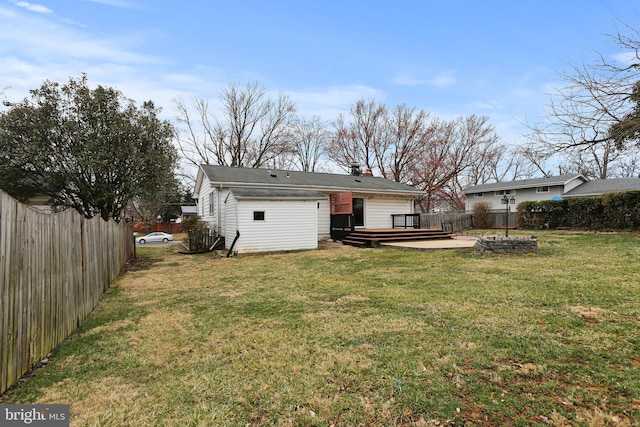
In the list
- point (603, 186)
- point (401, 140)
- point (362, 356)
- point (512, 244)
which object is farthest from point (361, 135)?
point (362, 356)

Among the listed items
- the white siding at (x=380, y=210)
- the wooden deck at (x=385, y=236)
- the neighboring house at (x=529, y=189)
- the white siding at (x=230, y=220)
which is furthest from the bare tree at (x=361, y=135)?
the white siding at (x=230, y=220)

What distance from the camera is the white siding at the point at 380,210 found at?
16734 millimetres

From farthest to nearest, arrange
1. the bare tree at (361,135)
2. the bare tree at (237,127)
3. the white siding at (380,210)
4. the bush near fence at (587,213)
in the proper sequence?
the bare tree at (361,135) < the bare tree at (237,127) < the white siding at (380,210) < the bush near fence at (587,213)

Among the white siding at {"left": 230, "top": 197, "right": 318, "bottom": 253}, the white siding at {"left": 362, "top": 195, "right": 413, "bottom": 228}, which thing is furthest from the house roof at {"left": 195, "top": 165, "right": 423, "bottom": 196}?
the white siding at {"left": 230, "top": 197, "right": 318, "bottom": 253}

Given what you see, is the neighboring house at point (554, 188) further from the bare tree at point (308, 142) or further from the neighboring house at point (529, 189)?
the bare tree at point (308, 142)

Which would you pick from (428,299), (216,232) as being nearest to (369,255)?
(428,299)

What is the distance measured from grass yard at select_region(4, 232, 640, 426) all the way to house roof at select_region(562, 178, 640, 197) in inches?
896

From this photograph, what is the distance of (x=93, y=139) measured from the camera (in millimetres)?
10922

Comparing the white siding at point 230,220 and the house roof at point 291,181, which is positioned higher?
the house roof at point 291,181

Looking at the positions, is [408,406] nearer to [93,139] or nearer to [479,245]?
[479,245]

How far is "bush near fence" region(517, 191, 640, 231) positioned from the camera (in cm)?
1448

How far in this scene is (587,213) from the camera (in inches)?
653

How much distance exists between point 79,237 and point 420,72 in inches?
591

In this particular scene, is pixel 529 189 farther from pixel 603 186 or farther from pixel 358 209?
pixel 358 209
